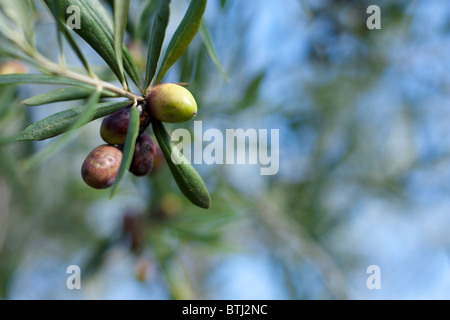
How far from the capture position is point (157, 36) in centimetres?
83

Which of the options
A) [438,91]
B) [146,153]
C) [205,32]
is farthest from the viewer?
[438,91]

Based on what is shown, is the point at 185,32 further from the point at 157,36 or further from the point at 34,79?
the point at 34,79

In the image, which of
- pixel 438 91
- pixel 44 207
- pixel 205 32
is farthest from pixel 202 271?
pixel 205 32

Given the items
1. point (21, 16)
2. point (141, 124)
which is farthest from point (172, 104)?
point (21, 16)

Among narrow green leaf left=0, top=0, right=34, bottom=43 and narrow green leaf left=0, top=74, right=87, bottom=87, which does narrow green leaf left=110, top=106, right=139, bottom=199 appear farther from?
narrow green leaf left=0, top=0, right=34, bottom=43

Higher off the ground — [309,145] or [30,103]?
[309,145]

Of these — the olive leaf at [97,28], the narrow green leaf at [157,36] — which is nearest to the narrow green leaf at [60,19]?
the olive leaf at [97,28]

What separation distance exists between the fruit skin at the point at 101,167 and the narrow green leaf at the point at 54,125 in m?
0.07

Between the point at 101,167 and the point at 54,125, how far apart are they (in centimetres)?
11

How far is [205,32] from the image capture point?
40.2 inches

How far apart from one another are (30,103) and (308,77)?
8.19 ft

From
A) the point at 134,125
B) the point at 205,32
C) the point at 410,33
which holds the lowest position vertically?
the point at 134,125

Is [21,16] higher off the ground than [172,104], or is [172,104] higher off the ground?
[21,16]
